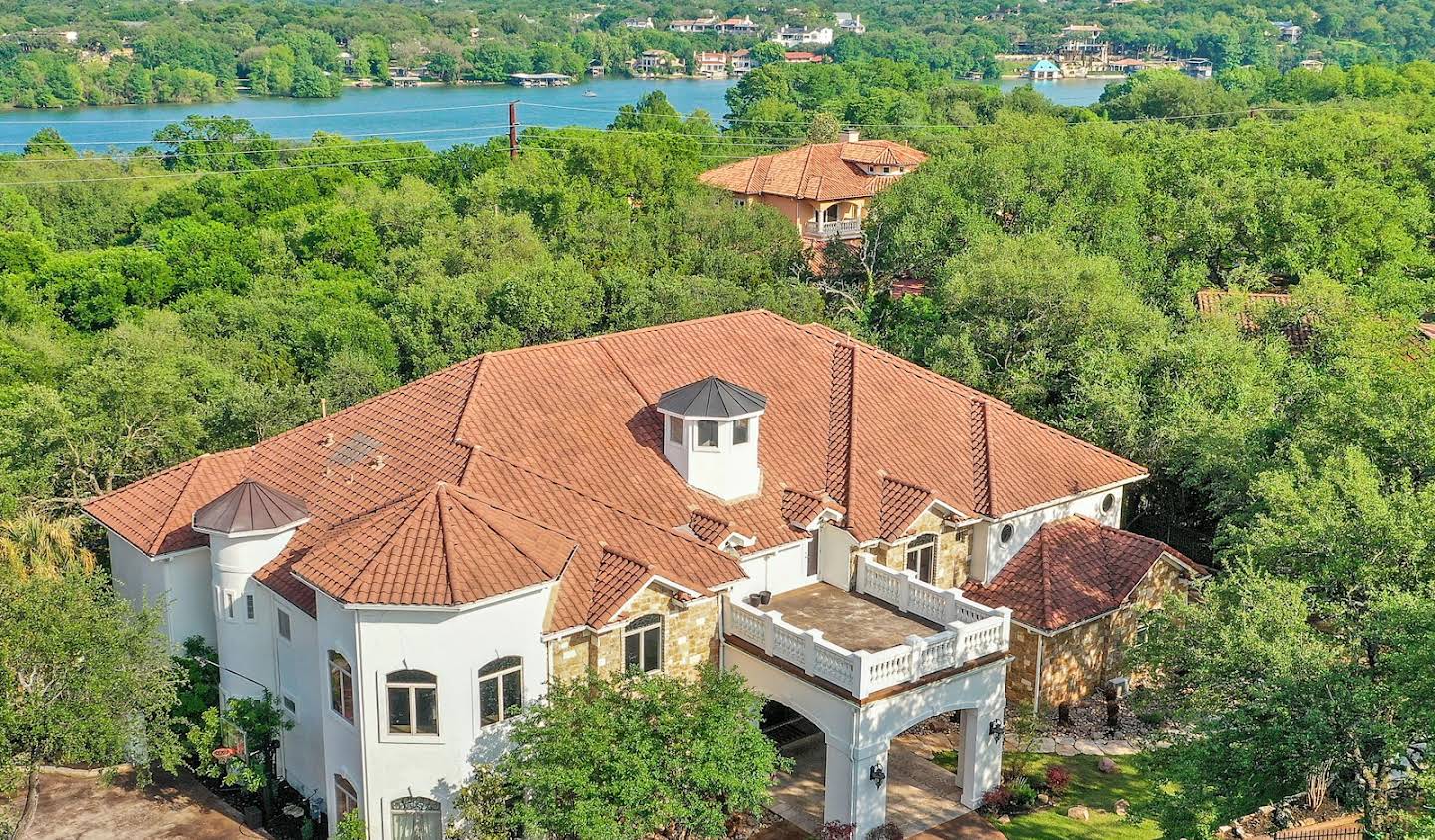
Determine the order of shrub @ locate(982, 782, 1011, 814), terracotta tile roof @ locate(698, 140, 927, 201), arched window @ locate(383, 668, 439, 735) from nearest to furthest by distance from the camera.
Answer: arched window @ locate(383, 668, 439, 735), shrub @ locate(982, 782, 1011, 814), terracotta tile roof @ locate(698, 140, 927, 201)

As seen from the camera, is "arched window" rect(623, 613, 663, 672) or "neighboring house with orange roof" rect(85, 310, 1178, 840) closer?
"neighboring house with orange roof" rect(85, 310, 1178, 840)

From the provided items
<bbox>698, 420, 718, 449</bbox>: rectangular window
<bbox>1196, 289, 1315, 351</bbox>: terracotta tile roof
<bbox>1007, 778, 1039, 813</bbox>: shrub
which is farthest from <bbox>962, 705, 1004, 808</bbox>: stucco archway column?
<bbox>1196, 289, 1315, 351</bbox>: terracotta tile roof

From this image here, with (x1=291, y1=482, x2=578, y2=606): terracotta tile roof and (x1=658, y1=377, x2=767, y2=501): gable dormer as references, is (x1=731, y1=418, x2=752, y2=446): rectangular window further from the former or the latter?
(x1=291, y1=482, x2=578, y2=606): terracotta tile roof

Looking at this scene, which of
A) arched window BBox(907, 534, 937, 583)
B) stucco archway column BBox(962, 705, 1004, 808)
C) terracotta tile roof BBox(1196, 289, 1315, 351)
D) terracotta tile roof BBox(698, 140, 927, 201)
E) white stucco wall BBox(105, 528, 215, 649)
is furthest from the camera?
terracotta tile roof BBox(698, 140, 927, 201)

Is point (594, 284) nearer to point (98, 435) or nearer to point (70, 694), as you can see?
point (98, 435)

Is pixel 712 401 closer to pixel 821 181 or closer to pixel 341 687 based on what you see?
pixel 341 687

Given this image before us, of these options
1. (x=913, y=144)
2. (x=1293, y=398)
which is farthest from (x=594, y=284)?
(x=913, y=144)

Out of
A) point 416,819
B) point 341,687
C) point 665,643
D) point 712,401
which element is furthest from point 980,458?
point 341,687
